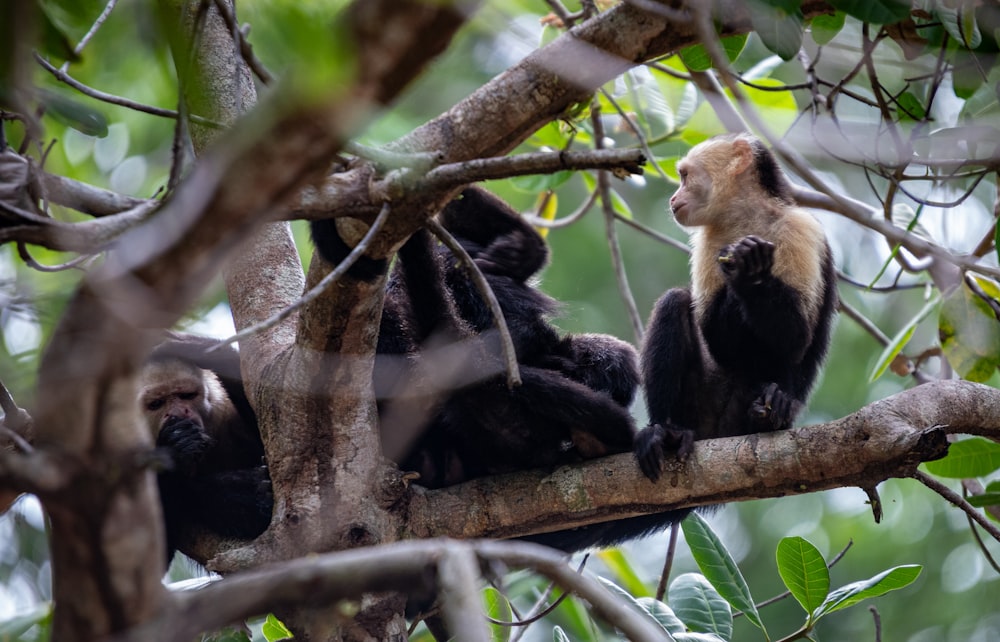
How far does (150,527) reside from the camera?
1764 millimetres

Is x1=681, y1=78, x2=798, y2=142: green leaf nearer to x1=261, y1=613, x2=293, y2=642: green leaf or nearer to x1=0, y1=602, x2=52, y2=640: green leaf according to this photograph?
x1=261, y1=613, x2=293, y2=642: green leaf

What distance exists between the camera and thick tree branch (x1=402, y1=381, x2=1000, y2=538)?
3.46 meters

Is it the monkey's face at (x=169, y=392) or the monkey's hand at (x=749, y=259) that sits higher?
the monkey's hand at (x=749, y=259)

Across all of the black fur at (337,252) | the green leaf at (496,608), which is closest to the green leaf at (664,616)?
the green leaf at (496,608)

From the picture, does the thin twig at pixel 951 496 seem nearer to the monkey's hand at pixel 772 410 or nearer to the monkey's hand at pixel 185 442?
the monkey's hand at pixel 772 410

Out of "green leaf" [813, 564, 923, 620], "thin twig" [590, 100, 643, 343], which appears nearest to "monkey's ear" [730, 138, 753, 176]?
"thin twig" [590, 100, 643, 343]

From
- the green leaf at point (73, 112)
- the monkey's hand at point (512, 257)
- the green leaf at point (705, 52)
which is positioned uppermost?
the green leaf at point (705, 52)

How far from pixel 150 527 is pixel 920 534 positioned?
13.5 m

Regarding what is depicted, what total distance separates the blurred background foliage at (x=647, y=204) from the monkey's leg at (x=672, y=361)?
1.09ft

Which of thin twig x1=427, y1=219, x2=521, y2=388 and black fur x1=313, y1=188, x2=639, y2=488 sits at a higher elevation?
thin twig x1=427, y1=219, x2=521, y2=388

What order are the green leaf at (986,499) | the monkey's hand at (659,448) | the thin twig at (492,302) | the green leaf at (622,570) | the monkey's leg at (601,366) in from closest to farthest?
the thin twig at (492,302) → the monkey's hand at (659,448) → the green leaf at (986,499) → the monkey's leg at (601,366) → the green leaf at (622,570)

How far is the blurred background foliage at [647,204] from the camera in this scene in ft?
8.29

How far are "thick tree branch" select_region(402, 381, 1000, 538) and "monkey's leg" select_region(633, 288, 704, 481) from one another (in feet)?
2.06

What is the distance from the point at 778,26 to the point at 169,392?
3.37 meters
